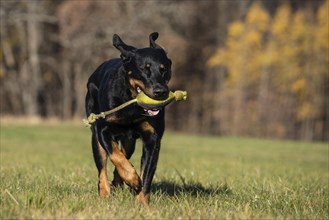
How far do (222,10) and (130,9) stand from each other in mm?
19677

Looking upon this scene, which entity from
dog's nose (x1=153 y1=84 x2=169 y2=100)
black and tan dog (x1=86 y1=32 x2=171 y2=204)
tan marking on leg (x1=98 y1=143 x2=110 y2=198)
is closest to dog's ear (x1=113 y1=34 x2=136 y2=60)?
black and tan dog (x1=86 y1=32 x2=171 y2=204)

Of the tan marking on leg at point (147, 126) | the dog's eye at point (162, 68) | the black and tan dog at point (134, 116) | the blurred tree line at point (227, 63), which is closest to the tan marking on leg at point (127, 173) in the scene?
the black and tan dog at point (134, 116)

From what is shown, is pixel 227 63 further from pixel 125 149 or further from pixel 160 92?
pixel 160 92

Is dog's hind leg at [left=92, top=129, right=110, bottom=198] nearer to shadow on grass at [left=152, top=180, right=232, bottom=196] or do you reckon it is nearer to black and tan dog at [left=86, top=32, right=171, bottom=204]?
black and tan dog at [left=86, top=32, right=171, bottom=204]

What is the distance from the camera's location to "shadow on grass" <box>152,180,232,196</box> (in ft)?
22.2

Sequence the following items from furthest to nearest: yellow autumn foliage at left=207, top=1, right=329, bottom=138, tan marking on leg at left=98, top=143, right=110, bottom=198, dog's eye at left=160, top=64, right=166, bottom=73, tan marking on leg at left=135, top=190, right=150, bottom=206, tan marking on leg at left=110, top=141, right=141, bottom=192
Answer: yellow autumn foliage at left=207, top=1, right=329, bottom=138 < tan marking on leg at left=98, top=143, right=110, bottom=198 < dog's eye at left=160, top=64, right=166, bottom=73 < tan marking on leg at left=110, top=141, right=141, bottom=192 < tan marking on leg at left=135, top=190, right=150, bottom=206

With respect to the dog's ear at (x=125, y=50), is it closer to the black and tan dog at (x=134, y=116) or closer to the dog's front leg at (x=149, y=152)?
the black and tan dog at (x=134, y=116)

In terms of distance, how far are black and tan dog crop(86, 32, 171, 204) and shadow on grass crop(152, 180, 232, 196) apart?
0.58 m

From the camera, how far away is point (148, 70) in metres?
6.00

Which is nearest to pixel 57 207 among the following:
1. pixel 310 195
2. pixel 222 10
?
pixel 310 195

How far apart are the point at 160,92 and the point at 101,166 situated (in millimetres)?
1515

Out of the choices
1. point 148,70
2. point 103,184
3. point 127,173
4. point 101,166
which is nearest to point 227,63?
point 101,166

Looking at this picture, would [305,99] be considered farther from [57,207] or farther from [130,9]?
[57,207]

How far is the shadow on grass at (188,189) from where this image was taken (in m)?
6.77
